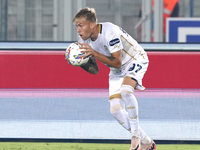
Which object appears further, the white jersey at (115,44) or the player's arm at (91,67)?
the player's arm at (91,67)

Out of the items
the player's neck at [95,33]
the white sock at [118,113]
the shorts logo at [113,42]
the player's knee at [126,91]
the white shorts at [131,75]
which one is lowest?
the white sock at [118,113]

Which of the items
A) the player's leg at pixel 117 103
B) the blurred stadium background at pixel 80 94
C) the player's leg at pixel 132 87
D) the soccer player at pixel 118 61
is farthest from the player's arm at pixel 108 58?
the blurred stadium background at pixel 80 94

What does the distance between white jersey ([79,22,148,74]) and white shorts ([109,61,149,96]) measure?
4 centimetres

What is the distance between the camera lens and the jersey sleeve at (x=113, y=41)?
352 cm

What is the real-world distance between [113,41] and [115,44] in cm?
3

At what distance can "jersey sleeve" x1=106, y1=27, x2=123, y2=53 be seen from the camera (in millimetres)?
3520

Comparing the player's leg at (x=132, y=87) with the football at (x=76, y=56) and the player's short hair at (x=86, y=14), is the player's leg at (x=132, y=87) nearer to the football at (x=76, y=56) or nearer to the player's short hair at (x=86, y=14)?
the football at (x=76, y=56)

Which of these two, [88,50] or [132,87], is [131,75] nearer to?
[132,87]

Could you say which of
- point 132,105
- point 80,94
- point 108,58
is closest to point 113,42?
point 108,58

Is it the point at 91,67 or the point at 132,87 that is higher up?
the point at 91,67

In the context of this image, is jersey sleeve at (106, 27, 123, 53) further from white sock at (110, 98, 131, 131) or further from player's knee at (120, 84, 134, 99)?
white sock at (110, 98, 131, 131)

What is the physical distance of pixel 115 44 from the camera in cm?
353

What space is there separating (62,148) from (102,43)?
116 centimetres

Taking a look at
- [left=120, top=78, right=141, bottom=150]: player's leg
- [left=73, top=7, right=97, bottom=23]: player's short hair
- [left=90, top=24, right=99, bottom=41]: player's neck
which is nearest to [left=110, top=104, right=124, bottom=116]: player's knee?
Result: [left=120, top=78, right=141, bottom=150]: player's leg
